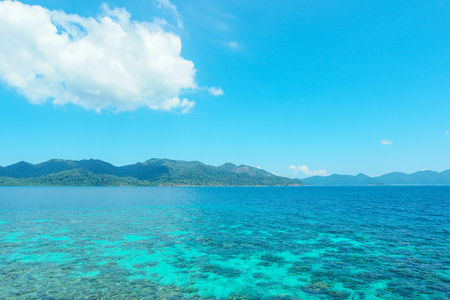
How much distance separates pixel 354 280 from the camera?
22.6 metres

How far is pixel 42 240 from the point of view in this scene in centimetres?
3606

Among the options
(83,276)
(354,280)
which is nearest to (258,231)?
(354,280)

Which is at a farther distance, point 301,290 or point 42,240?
point 42,240

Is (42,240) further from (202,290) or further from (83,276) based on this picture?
(202,290)

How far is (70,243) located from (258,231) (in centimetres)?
3303

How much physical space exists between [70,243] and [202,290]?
2632 centimetres

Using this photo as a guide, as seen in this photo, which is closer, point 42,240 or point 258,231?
point 42,240

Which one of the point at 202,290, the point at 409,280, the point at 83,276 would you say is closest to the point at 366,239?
the point at 409,280

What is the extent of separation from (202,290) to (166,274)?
5316 millimetres

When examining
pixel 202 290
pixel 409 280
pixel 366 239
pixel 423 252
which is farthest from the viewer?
pixel 366 239

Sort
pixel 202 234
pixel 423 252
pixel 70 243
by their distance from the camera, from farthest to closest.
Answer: pixel 202 234
pixel 70 243
pixel 423 252

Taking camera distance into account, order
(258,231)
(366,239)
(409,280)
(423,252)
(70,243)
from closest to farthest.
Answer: (409,280)
(423,252)
(70,243)
(366,239)
(258,231)

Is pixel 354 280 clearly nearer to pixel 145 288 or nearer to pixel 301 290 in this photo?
pixel 301 290

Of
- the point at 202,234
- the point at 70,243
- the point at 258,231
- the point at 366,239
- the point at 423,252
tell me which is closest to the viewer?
the point at 423,252
